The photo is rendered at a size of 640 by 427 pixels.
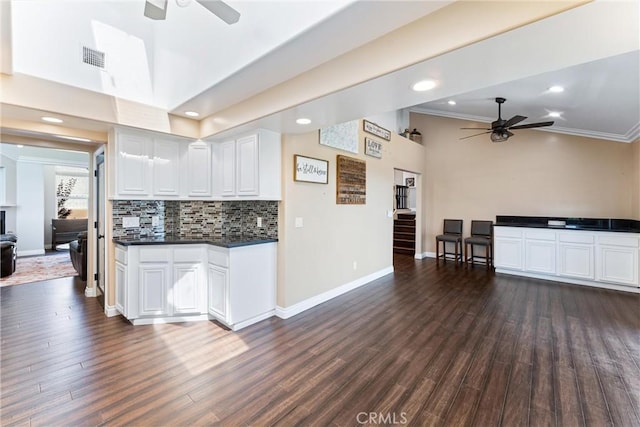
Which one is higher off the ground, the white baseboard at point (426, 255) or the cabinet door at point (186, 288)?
the cabinet door at point (186, 288)

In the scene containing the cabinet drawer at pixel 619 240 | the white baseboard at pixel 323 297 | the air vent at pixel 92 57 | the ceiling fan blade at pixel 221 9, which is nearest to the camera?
the ceiling fan blade at pixel 221 9

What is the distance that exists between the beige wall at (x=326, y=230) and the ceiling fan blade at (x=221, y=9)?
1.68 meters

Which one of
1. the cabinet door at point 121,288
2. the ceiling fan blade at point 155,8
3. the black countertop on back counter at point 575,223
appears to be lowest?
the cabinet door at point 121,288

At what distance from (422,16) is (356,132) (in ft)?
9.25

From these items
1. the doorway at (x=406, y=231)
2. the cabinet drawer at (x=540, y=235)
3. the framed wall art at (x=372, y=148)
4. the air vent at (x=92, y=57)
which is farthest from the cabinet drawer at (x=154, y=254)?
the cabinet drawer at (x=540, y=235)

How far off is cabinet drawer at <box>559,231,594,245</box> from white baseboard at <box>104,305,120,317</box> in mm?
6832

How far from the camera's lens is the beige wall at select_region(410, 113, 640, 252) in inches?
198

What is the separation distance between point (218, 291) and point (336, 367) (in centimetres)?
153

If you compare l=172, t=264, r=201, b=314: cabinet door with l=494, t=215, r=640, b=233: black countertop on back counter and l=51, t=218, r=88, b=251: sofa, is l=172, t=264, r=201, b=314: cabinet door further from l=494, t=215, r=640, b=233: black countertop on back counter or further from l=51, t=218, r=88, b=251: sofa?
l=51, t=218, r=88, b=251: sofa

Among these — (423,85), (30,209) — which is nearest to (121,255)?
(423,85)

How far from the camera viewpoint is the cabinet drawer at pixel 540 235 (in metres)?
5.02

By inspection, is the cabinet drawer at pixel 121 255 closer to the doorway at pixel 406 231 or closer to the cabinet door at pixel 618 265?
the doorway at pixel 406 231

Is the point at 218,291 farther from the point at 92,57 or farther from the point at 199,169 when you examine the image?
the point at 92,57

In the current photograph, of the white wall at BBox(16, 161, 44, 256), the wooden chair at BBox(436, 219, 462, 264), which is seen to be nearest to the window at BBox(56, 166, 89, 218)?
the white wall at BBox(16, 161, 44, 256)
